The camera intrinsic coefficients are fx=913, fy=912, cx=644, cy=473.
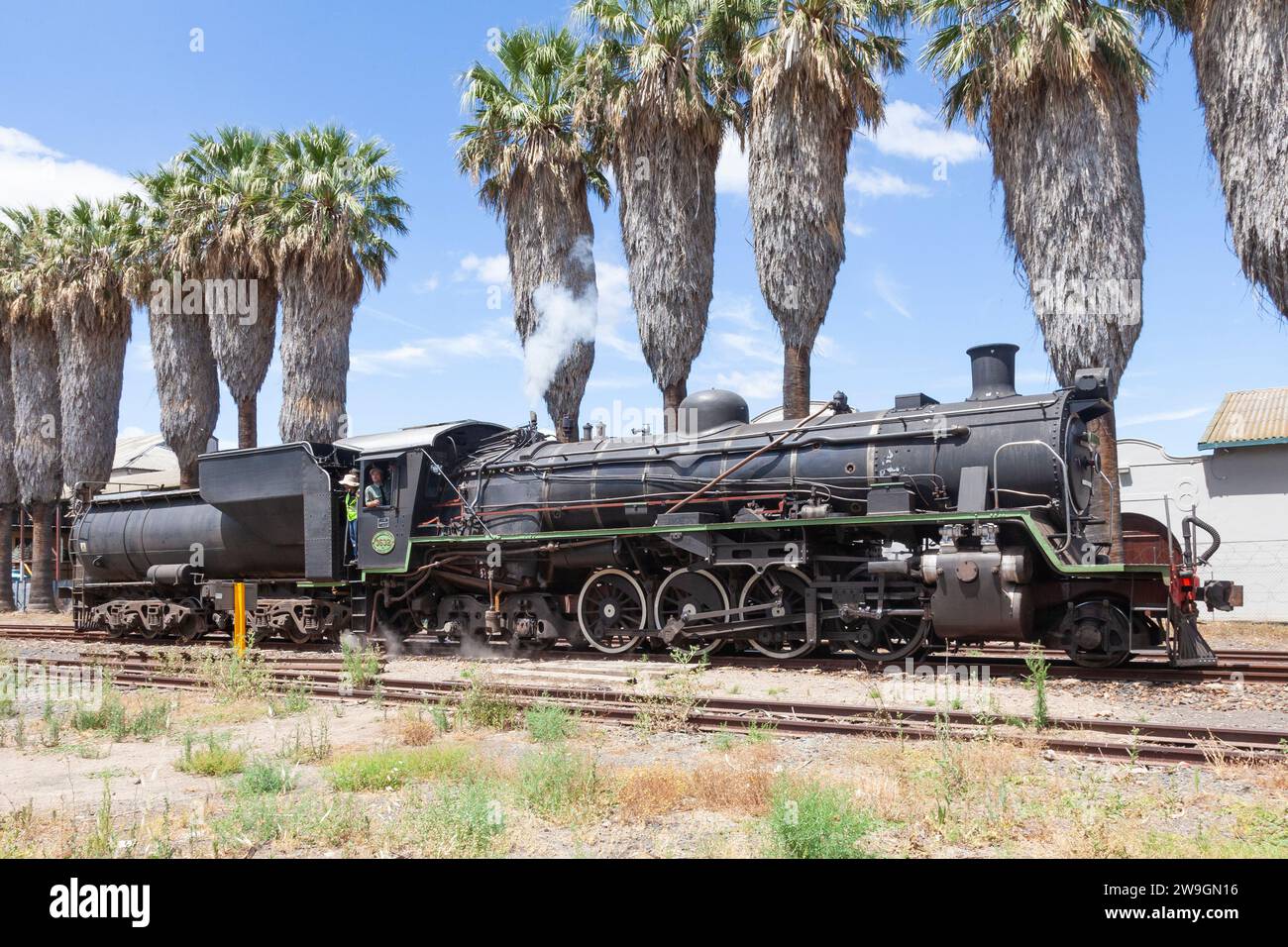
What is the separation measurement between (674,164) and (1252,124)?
1011 cm

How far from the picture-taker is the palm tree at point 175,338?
2502cm

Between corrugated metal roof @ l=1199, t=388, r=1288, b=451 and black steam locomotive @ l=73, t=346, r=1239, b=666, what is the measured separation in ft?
30.9

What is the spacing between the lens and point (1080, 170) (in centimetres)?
1536

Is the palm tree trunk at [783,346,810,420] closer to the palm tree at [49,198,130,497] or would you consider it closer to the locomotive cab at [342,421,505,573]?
the locomotive cab at [342,421,505,573]

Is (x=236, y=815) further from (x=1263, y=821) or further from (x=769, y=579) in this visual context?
(x=769, y=579)

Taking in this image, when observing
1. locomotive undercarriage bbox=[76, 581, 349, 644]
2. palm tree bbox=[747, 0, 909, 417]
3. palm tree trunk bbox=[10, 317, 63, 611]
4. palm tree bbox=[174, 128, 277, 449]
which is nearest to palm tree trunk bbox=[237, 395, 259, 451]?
Answer: palm tree bbox=[174, 128, 277, 449]

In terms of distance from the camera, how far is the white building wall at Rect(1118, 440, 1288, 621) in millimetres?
19141

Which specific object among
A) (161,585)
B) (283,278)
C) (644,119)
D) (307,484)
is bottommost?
(161,585)

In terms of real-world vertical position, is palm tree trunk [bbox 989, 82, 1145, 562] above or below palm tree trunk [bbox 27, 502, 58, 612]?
above

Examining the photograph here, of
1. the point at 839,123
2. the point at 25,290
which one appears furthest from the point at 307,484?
the point at 25,290

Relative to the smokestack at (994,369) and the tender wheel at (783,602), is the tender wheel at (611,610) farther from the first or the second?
the smokestack at (994,369)

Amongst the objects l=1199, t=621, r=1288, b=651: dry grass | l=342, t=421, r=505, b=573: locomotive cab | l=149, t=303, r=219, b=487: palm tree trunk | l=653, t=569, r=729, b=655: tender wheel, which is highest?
l=149, t=303, r=219, b=487: palm tree trunk
